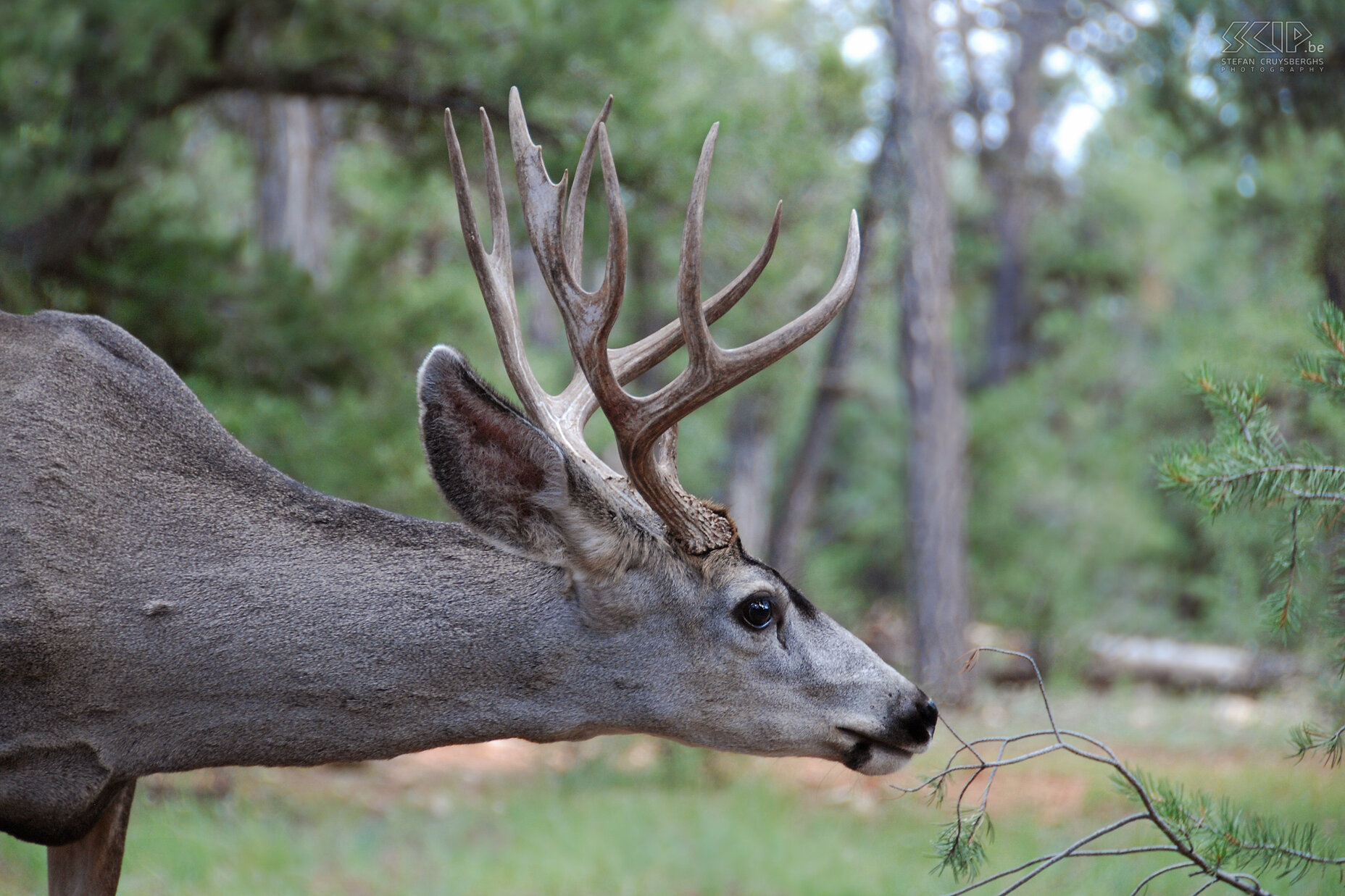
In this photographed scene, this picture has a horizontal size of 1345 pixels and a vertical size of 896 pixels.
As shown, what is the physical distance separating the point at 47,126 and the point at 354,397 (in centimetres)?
197

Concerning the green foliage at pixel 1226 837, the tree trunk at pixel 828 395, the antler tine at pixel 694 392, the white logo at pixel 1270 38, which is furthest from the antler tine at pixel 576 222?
the tree trunk at pixel 828 395

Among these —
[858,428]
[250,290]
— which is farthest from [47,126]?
[858,428]

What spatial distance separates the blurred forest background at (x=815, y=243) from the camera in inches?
238

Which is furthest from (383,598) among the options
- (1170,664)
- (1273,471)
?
(1170,664)

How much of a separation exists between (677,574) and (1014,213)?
15.8 metres

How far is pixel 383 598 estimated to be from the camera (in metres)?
2.92

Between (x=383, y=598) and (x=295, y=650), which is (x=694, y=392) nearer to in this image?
(x=383, y=598)

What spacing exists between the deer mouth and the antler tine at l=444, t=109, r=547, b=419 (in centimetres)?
130

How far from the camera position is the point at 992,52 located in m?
18.6

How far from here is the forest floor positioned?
5035 millimetres

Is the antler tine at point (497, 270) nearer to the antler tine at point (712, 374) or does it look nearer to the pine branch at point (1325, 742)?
the antler tine at point (712, 374)

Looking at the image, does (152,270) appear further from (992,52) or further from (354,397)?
(992,52)

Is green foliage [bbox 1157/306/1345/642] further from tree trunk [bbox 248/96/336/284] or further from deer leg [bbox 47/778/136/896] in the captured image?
tree trunk [bbox 248/96/336/284]

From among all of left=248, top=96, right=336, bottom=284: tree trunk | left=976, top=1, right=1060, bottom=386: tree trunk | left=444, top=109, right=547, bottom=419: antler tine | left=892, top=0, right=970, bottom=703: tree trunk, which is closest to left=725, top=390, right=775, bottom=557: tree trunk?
left=892, top=0, right=970, bottom=703: tree trunk
